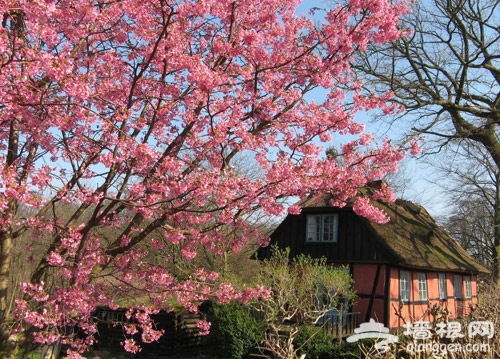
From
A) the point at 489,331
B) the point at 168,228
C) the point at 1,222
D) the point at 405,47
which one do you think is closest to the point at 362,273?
the point at 405,47

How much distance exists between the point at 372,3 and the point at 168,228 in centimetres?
398

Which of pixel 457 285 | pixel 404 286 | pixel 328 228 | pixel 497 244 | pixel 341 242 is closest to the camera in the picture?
pixel 404 286

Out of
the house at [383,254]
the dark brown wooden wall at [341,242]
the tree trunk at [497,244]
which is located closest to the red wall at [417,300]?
the house at [383,254]

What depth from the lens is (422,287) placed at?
60.7ft

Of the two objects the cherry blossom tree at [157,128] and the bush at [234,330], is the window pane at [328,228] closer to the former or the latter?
the bush at [234,330]

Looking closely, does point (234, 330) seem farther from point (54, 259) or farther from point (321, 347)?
point (54, 259)

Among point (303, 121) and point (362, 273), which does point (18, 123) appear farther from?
point (362, 273)

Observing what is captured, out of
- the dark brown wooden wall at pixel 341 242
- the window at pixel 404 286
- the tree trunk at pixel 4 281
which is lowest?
the tree trunk at pixel 4 281

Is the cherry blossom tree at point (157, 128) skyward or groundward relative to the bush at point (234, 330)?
skyward

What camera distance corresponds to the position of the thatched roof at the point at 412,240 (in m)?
16.6

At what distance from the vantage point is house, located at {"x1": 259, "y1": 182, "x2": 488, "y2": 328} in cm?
1630

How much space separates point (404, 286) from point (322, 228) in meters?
3.58

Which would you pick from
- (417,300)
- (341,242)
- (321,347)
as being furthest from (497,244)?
(321,347)

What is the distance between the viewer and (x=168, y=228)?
5676mm
